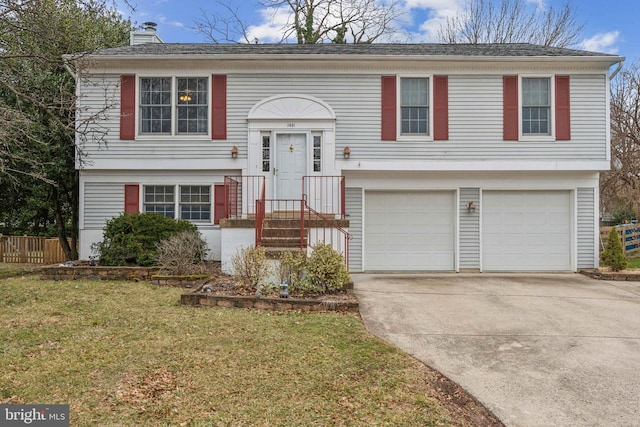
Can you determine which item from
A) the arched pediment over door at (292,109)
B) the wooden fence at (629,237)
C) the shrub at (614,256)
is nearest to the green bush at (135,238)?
the arched pediment over door at (292,109)

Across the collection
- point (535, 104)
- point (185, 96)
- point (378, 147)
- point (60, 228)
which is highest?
point (185, 96)

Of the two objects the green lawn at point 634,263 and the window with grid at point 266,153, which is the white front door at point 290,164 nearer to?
the window with grid at point 266,153

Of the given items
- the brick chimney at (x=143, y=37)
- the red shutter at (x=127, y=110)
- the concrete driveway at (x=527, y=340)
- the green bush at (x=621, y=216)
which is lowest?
the concrete driveway at (x=527, y=340)

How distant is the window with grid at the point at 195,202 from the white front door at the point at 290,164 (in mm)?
1895

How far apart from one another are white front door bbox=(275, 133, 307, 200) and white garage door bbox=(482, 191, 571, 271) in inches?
190

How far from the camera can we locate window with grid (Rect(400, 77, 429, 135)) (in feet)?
33.6

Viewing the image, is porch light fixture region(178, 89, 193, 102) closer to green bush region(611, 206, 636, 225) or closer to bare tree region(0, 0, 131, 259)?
bare tree region(0, 0, 131, 259)

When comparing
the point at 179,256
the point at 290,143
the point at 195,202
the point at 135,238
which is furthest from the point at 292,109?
the point at 135,238

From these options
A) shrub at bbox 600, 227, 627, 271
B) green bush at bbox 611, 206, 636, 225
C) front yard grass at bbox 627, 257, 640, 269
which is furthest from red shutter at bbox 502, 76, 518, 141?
green bush at bbox 611, 206, 636, 225

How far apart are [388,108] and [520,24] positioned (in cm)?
1610

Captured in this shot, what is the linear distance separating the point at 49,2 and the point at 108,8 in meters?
0.99

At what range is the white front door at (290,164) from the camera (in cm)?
1000

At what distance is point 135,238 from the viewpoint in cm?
882

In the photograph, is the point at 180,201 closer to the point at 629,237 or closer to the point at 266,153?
the point at 266,153
